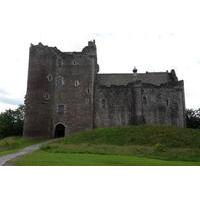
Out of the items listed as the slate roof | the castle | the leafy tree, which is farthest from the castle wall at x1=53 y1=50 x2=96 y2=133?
the leafy tree

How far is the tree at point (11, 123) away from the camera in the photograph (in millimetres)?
54969

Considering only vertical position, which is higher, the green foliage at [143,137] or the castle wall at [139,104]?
the castle wall at [139,104]

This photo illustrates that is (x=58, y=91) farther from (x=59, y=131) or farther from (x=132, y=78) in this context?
(x=132, y=78)

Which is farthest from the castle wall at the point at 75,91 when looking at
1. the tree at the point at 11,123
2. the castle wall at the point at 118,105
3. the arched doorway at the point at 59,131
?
the tree at the point at 11,123

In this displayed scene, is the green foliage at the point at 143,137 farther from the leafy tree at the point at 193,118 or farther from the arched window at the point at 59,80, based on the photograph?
the leafy tree at the point at 193,118

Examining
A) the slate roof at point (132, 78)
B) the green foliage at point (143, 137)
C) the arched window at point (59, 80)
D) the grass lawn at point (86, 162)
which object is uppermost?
the slate roof at point (132, 78)

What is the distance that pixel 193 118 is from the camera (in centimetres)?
6316

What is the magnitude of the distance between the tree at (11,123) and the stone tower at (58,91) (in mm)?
8000

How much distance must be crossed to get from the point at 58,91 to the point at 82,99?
3.98 meters

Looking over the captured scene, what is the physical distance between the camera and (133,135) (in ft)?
123

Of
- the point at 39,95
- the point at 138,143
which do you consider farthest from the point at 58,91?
the point at 138,143

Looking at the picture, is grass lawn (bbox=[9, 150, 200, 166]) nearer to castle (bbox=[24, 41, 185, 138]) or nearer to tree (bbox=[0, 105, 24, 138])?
castle (bbox=[24, 41, 185, 138])

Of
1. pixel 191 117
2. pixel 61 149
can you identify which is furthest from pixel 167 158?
pixel 191 117

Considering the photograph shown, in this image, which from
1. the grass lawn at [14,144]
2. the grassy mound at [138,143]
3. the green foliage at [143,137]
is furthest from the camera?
the grass lawn at [14,144]
